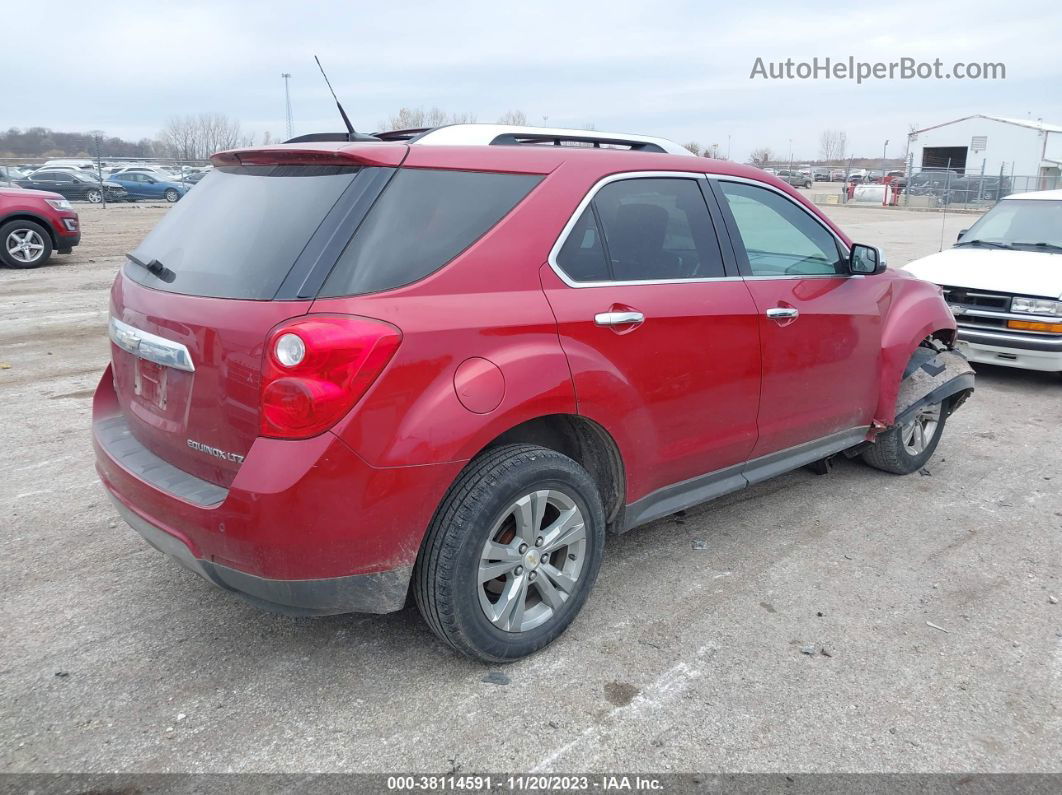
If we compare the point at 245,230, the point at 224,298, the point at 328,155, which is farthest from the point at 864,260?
the point at 224,298

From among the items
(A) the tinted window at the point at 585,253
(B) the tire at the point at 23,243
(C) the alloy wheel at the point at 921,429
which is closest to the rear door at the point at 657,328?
(A) the tinted window at the point at 585,253

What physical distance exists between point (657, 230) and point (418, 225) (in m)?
1.17

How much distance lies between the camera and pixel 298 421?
2.56 m

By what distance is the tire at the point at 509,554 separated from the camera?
284cm

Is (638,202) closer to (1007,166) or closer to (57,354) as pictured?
(57,354)

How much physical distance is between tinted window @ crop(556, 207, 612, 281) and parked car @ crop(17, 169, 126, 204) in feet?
106

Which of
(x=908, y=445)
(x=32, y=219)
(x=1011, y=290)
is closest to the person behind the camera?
(x=908, y=445)

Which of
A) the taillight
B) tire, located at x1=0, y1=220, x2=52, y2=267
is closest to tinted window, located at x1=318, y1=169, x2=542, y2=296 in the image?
the taillight

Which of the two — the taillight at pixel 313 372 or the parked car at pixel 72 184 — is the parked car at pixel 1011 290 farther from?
the parked car at pixel 72 184

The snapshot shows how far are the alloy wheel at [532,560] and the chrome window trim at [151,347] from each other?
118cm

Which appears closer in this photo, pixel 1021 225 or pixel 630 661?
pixel 630 661

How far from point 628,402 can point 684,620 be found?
93 cm

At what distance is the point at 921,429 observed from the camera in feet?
17.1

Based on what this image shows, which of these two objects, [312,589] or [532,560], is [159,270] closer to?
[312,589]
